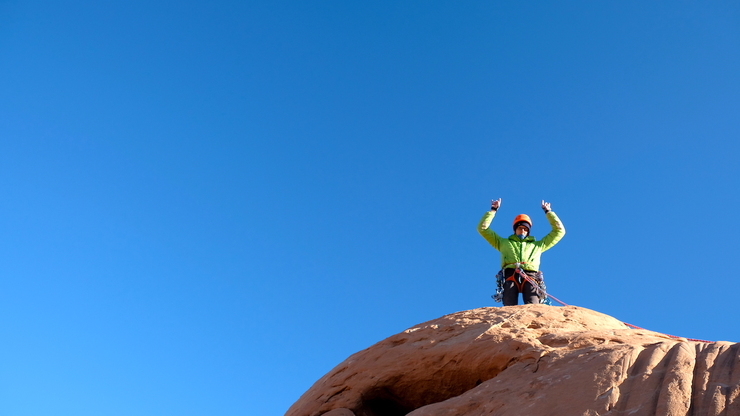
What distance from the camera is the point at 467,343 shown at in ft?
23.4

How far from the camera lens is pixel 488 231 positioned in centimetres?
1022

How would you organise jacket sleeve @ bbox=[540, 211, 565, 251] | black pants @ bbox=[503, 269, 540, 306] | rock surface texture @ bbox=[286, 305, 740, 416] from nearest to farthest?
1. rock surface texture @ bbox=[286, 305, 740, 416]
2. black pants @ bbox=[503, 269, 540, 306]
3. jacket sleeve @ bbox=[540, 211, 565, 251]

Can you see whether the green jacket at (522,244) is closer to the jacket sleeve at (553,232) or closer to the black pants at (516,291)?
the jacket sleeve at (553,232)

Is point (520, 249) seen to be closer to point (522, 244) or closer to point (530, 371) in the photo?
point (522, 244)

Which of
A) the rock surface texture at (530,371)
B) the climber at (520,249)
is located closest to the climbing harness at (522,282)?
the climber at (520,249)

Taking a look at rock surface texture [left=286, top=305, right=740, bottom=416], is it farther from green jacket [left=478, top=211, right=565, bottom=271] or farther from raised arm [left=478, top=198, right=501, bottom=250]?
raised arm [left=478, top=198, right=501, bottom=250]

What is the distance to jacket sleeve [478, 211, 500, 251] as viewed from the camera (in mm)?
10164

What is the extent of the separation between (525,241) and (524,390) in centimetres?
460

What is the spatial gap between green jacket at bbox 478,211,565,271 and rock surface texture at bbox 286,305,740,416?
198 centimetres

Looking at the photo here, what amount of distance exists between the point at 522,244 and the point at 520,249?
0.40 feet

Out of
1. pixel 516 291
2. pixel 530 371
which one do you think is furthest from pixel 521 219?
pixel 530 371

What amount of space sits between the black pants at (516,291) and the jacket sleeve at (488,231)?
606 millimetres

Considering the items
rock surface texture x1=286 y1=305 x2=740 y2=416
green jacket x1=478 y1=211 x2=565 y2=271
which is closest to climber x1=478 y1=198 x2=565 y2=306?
green jacket x1=478 y1=211 x2=565 y2=271

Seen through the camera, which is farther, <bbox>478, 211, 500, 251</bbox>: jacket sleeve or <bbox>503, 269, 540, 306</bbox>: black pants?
<bbox>478, 211, 500, 251</bbox>: jacket sleeve
